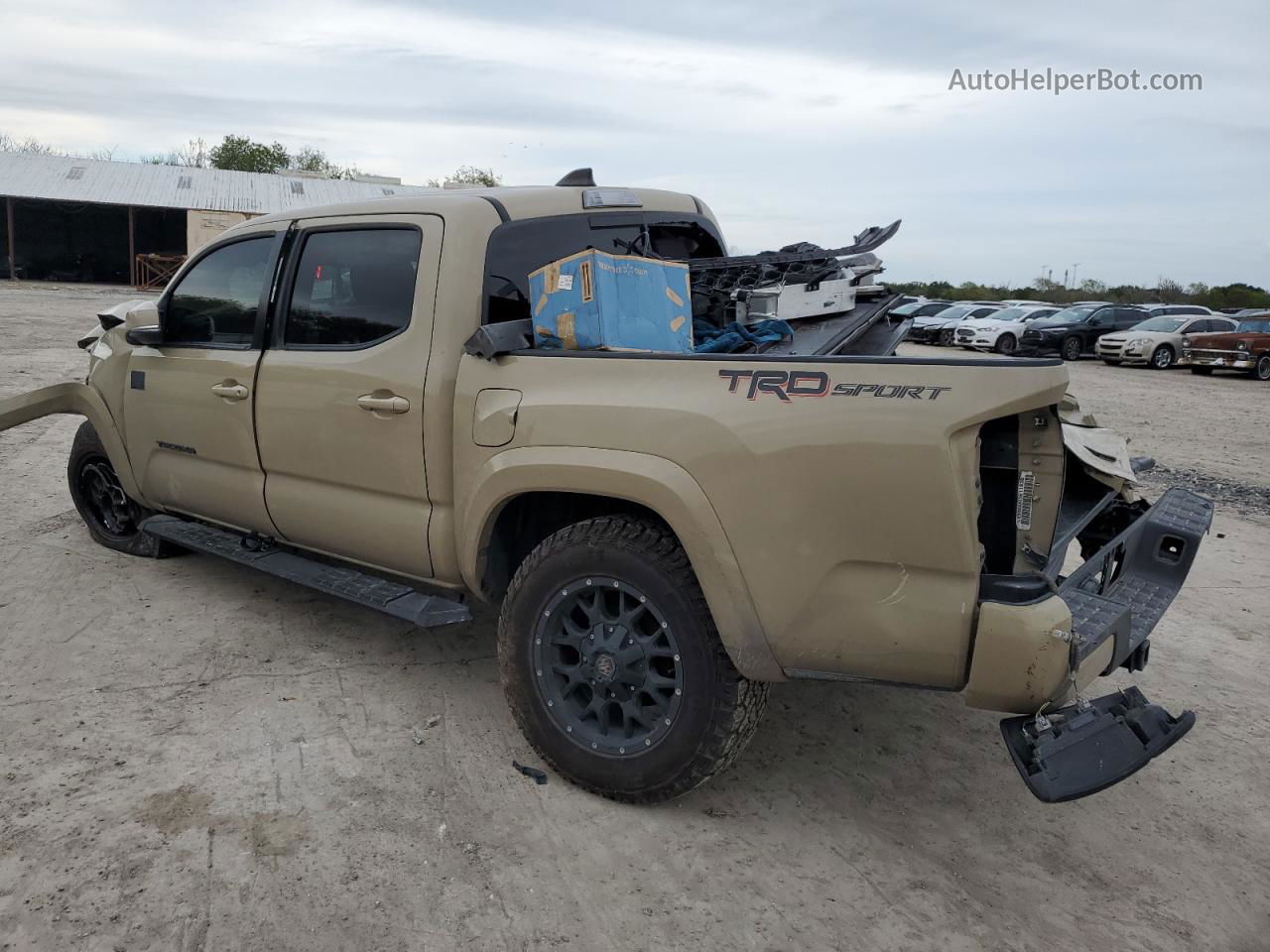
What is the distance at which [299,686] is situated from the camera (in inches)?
157

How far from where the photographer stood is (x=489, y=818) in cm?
309

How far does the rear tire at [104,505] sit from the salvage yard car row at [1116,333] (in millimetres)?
17508

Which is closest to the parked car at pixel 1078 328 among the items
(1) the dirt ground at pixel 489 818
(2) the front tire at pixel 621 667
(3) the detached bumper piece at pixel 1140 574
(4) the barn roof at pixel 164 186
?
(1) the dirt ground at pixel 489 818

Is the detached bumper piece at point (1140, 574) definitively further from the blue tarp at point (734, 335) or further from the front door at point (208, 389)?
the front door at point (208, 389)

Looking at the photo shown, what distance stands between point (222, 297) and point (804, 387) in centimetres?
308

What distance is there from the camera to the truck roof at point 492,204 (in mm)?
3615

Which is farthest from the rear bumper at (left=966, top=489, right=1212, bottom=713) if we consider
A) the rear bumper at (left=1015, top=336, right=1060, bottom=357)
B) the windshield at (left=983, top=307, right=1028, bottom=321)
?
the windshield at (left=983, top=307, right=1028, bottom=321)

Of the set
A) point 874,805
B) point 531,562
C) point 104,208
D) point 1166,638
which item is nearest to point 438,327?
point 531,562

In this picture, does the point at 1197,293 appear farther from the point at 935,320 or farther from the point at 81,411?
the point at 81,411

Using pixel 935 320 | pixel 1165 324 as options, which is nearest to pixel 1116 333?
pixel 1165 324

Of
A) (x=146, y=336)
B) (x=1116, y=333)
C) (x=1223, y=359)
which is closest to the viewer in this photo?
(x=146, y=336)

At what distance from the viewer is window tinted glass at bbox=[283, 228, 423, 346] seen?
144 inches

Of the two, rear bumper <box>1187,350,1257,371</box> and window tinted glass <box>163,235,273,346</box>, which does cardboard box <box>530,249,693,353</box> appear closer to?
window tinted glass <box>163,235,273,346</box>

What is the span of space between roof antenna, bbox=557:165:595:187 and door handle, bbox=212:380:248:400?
5.61 feet
